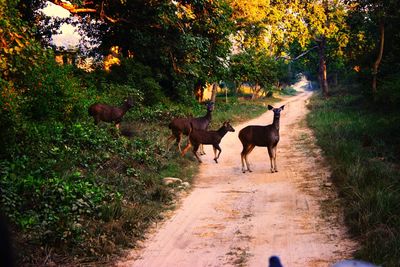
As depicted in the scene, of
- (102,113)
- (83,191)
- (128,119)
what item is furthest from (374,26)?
(83,191)

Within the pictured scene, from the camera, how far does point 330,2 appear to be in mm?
38000

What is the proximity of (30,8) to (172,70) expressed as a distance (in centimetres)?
744

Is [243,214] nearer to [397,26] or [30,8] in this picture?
[30,8]

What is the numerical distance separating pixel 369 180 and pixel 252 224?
3.15 metres

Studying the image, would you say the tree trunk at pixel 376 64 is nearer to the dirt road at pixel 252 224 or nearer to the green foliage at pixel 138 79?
the green foliage at pixel 138 79

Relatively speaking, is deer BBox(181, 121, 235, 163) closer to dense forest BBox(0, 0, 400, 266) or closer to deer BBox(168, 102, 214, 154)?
deer BBox(168, 102, 214, 154)

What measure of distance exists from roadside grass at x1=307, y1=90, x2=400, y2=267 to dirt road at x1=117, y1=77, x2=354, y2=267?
357 millimetres

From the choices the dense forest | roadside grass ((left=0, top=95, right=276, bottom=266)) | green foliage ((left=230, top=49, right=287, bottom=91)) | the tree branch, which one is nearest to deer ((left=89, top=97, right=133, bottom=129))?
the dense forest

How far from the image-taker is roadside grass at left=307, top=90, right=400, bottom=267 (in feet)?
22.2

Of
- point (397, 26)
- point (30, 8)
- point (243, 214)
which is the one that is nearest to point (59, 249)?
point (243, 214)

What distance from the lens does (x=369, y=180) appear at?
10.1 metres

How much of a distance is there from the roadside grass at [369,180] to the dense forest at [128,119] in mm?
38

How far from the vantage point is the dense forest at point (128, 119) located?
7.73m

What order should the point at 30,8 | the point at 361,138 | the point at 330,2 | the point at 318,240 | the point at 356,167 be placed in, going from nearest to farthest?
the point at 318,240 → the point at 356,167 → the point at 361,138 → the point at 30,8 → the point at 330,2
